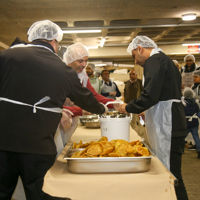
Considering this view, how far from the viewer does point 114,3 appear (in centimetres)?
415

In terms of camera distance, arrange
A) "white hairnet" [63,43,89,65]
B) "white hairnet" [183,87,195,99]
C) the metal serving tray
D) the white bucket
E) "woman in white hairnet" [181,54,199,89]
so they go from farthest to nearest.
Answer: "woman in white hairnet" [181,54,199,89], "white hairnet" [183,87,195,99], "white hairnet" [63,43,89,65], the white bucket, the metal serving tray

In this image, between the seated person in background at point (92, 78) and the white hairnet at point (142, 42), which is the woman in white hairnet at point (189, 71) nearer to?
the seated person in background at point (92, 78)

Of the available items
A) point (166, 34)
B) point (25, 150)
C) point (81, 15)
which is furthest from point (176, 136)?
point (166, 34)

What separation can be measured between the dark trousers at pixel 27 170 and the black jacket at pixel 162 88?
2.96 ft

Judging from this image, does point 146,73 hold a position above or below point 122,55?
below

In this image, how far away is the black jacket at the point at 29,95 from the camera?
1043 millimetres

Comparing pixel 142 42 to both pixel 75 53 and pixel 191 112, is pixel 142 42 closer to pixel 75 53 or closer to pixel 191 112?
pixel 75 53

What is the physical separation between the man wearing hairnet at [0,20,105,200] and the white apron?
89 centimetres

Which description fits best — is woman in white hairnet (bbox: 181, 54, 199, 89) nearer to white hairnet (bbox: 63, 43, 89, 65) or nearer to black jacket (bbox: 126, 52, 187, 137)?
white hairnet (bbox: 63, 43, 89, 65)

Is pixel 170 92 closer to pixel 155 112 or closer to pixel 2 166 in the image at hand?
pixel 155 112

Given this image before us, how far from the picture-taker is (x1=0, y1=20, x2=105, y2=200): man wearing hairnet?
1.04 meters

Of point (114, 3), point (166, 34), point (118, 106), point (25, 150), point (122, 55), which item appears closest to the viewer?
point (25, 150)

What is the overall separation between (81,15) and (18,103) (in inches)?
162

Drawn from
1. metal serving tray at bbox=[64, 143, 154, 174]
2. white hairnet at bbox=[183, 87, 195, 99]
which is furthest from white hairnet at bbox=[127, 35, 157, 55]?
white hairnet at bbox=[183, 87, 195, 99]
